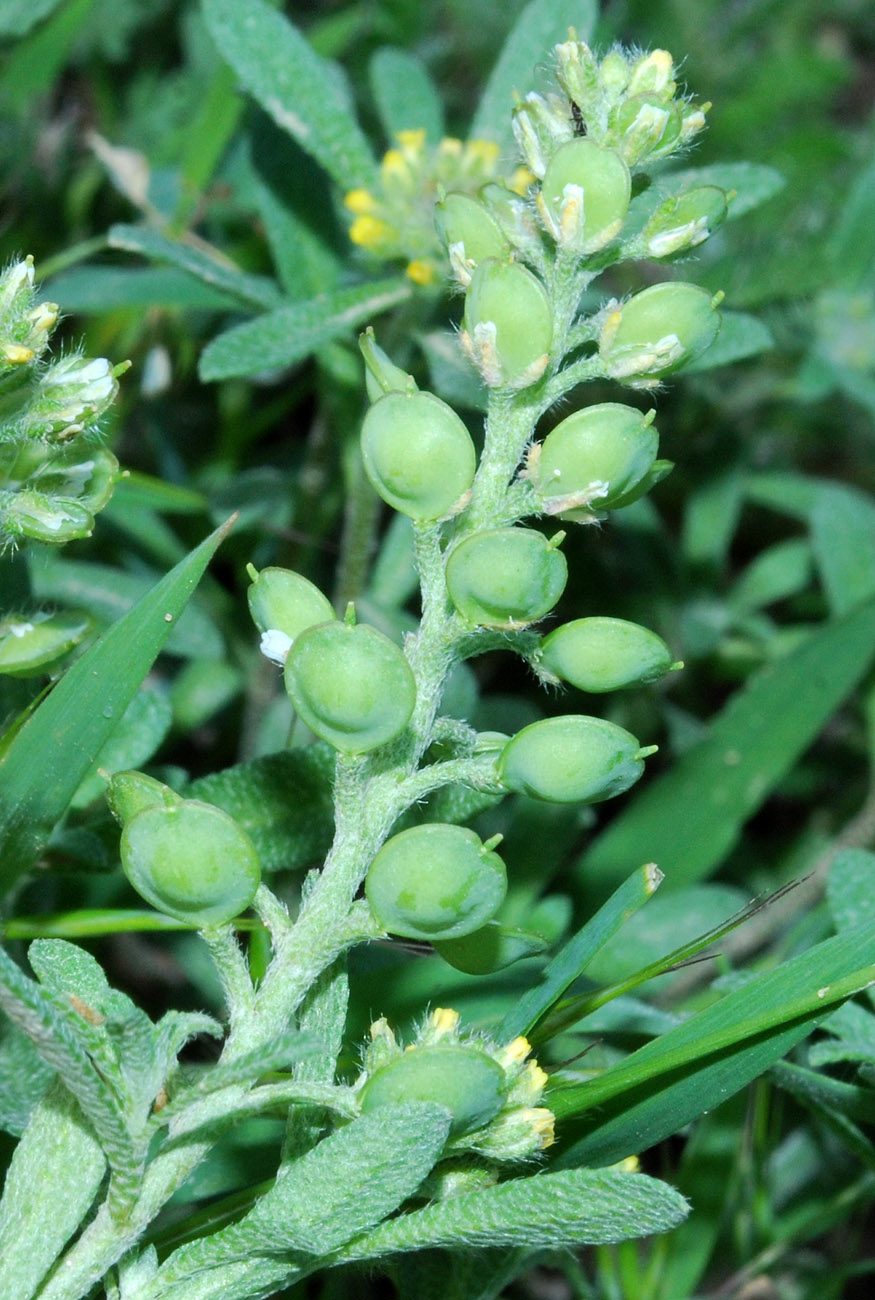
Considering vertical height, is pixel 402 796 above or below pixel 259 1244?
above

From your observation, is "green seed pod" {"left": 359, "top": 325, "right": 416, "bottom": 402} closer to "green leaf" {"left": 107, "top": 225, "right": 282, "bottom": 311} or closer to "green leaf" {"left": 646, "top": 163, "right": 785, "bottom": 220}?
"green leaf" {"left": 107, "top": 225, "right": 282, "bottom": 311}

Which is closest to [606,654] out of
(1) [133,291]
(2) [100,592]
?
(2) [100,592]

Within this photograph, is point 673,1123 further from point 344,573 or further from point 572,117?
point 344,573

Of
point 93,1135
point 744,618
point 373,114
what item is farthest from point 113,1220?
point 373,114

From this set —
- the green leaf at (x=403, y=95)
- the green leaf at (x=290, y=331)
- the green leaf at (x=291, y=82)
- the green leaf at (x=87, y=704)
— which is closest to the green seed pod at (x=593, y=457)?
the green leaf at (x=87, y=704)

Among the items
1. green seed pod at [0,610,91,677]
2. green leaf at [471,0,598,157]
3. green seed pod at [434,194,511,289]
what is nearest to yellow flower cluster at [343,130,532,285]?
green leaf at [471,0,598,157]

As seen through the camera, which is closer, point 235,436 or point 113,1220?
point 113,1220
